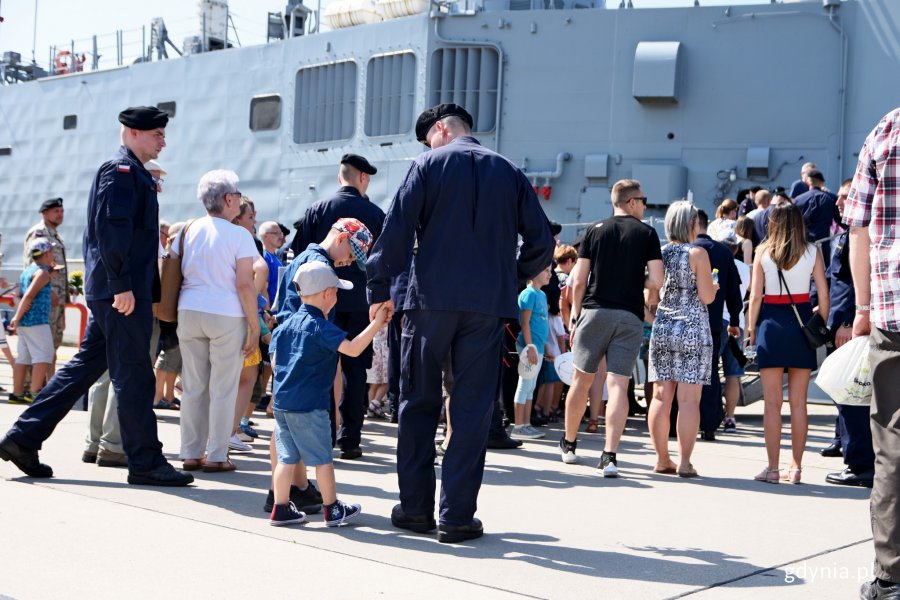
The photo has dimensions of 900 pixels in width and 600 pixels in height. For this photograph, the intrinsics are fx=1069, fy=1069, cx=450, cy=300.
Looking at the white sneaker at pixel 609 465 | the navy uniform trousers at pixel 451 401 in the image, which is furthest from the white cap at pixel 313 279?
the white sneaker at pixel 609 465

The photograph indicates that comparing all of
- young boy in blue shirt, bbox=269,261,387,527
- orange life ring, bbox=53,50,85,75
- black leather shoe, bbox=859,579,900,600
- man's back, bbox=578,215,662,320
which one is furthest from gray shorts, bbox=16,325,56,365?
A: orange life ring, bbox=53,50,85,75

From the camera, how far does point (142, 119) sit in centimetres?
602

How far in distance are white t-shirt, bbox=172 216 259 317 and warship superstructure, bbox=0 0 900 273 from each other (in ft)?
21.0

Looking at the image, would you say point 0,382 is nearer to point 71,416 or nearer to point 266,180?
point 71,416

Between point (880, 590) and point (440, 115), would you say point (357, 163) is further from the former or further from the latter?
point (880, 590)

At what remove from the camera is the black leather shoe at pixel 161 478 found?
18.8 ft

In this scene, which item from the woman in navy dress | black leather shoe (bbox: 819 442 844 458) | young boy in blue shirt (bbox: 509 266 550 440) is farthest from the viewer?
young boy in blue shirt (bbox: 509 266 550 440)

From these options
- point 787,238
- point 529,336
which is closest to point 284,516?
point 787,238

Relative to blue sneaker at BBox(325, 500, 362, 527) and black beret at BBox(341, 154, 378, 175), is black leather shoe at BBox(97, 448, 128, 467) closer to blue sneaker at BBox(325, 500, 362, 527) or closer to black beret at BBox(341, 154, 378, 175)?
blue sneaker at BBox(325, 500, 362, 527)

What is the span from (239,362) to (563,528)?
2.31 m

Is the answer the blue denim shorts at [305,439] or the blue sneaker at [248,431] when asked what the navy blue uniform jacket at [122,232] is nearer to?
the blue denim shorts at [305,439]

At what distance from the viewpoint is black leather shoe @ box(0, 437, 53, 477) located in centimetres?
577

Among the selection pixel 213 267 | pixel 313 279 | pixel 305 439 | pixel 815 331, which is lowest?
pixel 305 439

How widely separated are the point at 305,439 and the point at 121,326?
5.00ft
